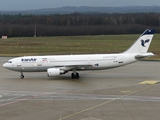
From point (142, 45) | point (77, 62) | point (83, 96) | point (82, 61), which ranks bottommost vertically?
point (83, 96)

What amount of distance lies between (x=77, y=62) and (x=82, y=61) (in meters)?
0.71

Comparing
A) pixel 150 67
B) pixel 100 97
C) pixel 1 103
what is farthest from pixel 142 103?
pixel 150 67

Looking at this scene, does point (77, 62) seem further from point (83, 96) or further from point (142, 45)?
point (83, 96)

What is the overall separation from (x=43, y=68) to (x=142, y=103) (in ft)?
62.1

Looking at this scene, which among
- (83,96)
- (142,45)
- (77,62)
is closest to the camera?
(83,96)

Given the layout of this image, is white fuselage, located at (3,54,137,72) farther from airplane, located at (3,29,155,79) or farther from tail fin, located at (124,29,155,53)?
tail fin, located at (124,29,155,53)

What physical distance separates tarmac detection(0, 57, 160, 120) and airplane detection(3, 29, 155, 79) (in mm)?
1608

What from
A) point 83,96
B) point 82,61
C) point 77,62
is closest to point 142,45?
point 82,61

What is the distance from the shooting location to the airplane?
148 feet

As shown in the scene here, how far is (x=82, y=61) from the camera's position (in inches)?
1789

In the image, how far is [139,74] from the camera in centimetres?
4912

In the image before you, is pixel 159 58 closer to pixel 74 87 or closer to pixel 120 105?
pixel 74 87

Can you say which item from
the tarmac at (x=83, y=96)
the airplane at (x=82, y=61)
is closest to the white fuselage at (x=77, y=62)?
the airplane at (x=82, y=61)

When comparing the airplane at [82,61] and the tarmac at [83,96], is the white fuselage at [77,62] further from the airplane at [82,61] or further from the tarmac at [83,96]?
the tarmac at [83,96]
